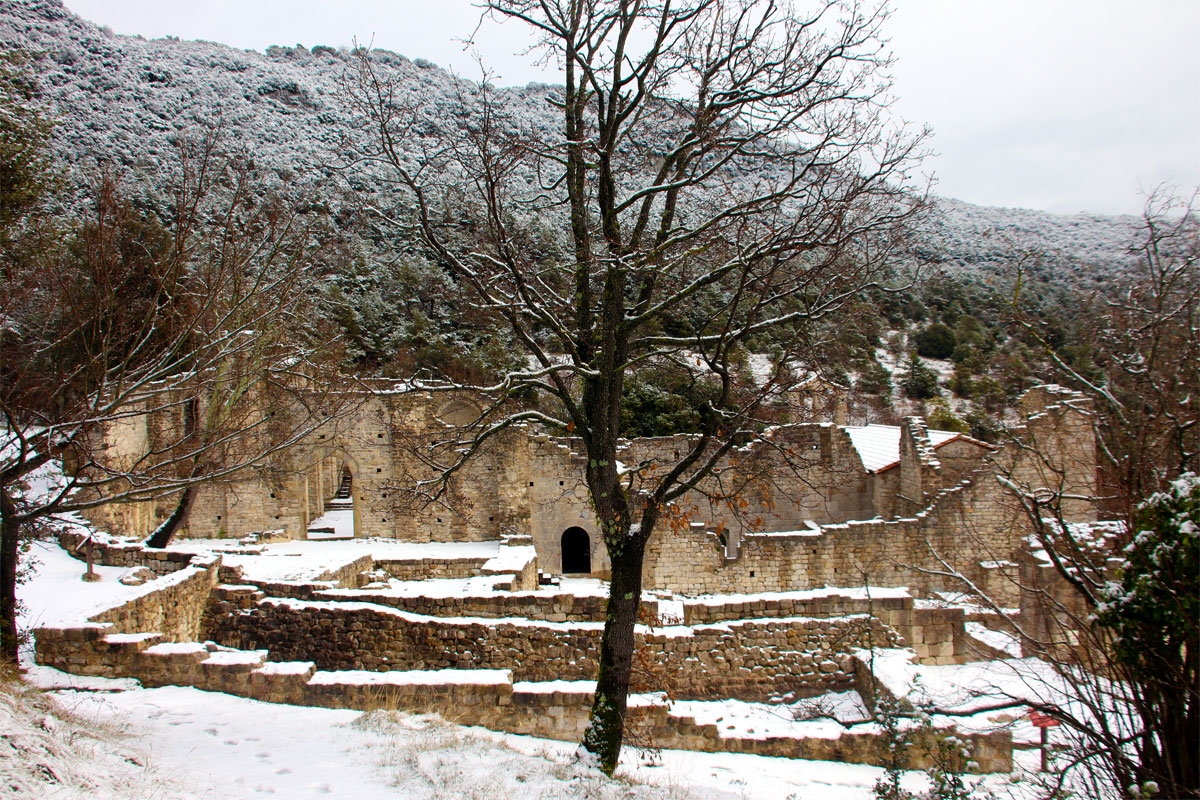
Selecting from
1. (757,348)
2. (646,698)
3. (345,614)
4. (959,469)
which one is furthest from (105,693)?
(757,348)

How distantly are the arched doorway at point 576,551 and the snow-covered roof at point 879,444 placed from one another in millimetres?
7526

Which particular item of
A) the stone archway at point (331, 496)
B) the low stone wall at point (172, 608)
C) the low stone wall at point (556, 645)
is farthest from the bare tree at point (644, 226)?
the stone archway at point (331, 496)

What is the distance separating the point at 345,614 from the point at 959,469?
1370 centimetres

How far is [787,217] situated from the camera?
651cm

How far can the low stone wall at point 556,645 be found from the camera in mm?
8609

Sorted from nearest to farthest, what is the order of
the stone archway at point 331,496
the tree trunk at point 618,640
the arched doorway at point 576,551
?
the tree trunk at point 618,640 < the arched doorway at point 576,551 < the stone archway at point 331,496

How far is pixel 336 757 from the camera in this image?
559 cm

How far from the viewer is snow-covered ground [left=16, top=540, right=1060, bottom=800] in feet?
15.6

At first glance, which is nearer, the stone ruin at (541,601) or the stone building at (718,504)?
the stone ruin at (541,601)

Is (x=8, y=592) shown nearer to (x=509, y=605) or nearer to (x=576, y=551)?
(x=509, y=605)

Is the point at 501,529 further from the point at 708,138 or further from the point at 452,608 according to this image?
the point at 708,138

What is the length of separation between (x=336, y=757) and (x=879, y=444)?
695 inches

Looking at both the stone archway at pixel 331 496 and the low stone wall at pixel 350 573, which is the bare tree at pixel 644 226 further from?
the stone archway at pixel 331 496

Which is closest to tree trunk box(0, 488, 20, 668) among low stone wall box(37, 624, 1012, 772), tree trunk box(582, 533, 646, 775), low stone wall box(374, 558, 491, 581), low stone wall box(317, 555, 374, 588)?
low stone wall box(37, 624, 1012, 772)
